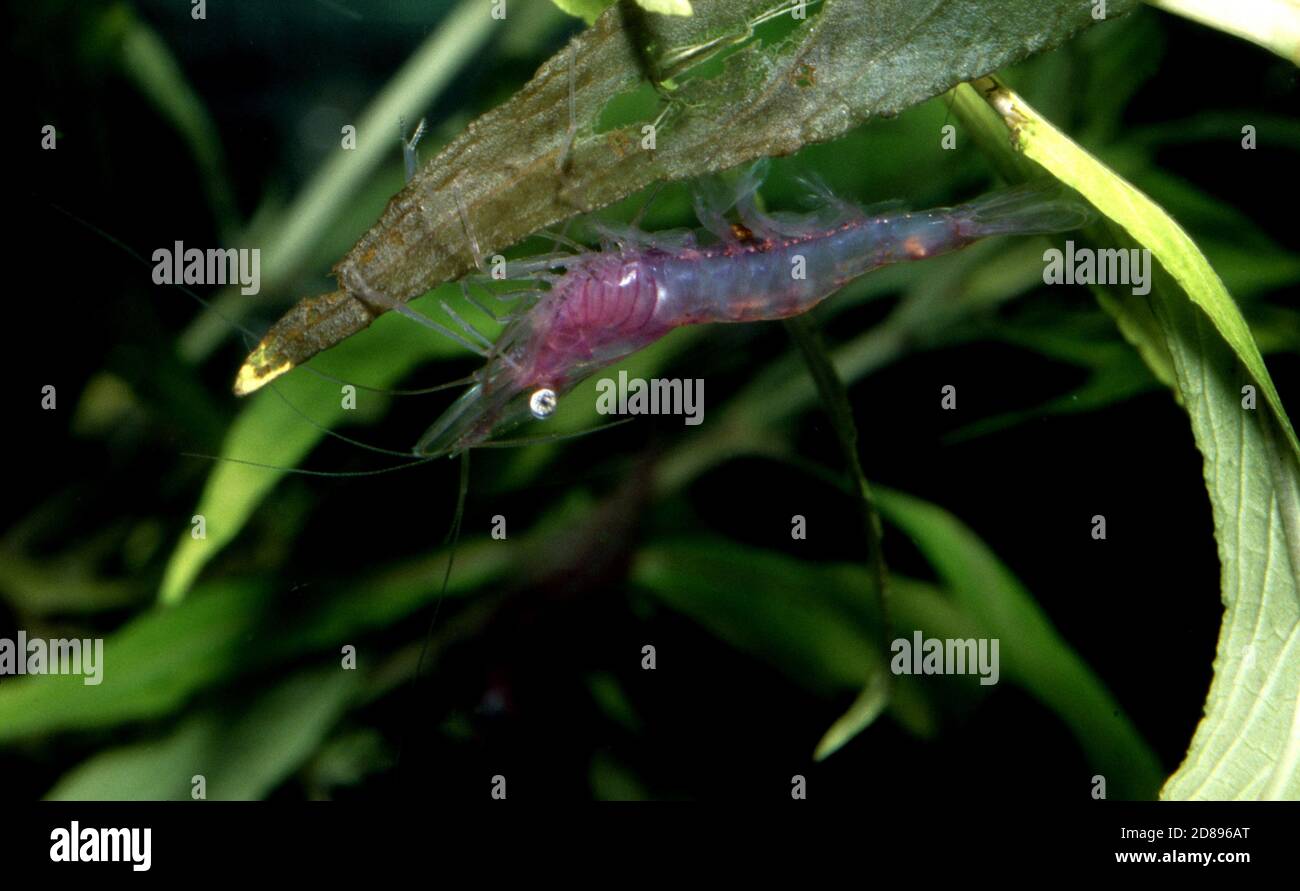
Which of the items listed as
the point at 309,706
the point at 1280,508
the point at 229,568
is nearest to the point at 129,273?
the point at 229,568

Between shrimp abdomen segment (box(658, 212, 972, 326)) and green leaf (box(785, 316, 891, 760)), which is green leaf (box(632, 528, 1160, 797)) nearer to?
green leaf (box(785, 316, 891, 760))

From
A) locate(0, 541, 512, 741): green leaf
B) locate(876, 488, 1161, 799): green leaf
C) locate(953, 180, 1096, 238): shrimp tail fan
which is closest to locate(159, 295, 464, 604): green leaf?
locate(0, 541, 512, 741): green leaf

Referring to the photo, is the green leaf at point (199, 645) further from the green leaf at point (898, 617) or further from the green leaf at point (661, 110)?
the green leaf at point (661, 110)

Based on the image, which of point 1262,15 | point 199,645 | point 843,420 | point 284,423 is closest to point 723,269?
point 843,420

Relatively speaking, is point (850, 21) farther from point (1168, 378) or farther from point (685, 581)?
point (685, 581)

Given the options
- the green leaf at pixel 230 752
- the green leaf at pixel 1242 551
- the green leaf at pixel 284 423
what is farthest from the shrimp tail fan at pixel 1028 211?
the green leaf at pixel 230 752

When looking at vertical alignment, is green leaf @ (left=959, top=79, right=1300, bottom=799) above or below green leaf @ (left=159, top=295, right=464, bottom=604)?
below
